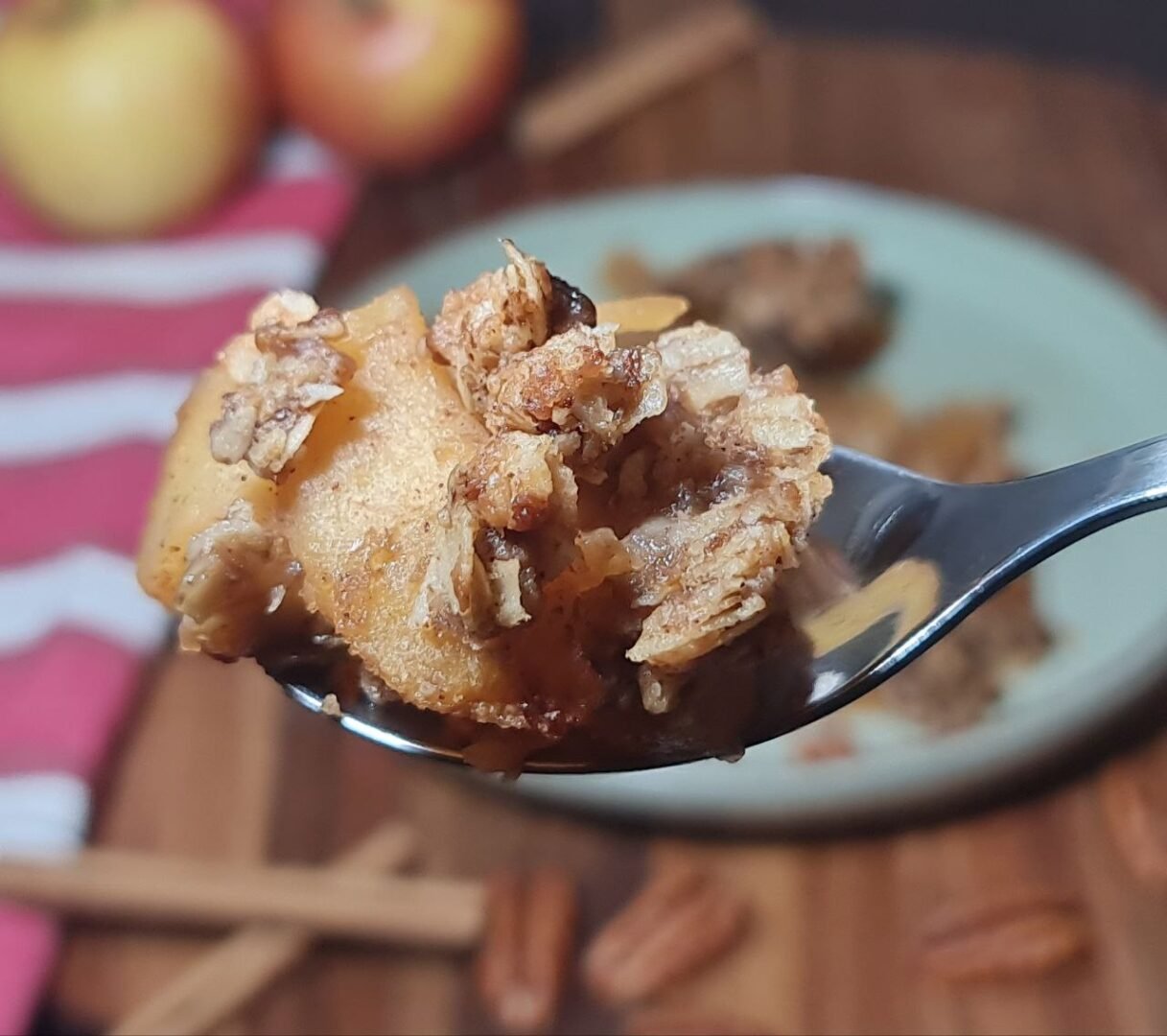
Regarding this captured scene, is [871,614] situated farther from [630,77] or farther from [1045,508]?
[630,77]

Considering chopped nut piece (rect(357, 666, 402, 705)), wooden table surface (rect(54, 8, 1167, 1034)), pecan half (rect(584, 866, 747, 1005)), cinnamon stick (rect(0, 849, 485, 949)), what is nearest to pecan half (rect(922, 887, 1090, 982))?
wooden table surface (rect(54, 8, 1167, 1034))

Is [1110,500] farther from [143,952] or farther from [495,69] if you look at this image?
[495,69]

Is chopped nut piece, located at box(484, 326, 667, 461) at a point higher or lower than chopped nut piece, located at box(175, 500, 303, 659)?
higher

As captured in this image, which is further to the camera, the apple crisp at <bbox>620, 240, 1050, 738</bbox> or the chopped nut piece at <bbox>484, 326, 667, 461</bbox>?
the apple crisp at <bbox>620, 240, 1050, 738</bbox>

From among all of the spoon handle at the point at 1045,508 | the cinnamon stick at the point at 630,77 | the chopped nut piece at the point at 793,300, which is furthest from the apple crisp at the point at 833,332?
the spoon handle at the point at 1045,508

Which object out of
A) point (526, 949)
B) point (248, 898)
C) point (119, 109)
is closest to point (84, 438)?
point (119, 109)

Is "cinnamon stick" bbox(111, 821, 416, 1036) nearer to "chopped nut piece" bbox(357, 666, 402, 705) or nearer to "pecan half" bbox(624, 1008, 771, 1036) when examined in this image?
"pecan half" bbox(624, 1008, 771, 1036)

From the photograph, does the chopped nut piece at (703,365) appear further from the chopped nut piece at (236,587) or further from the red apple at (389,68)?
the red apple at (389,68)

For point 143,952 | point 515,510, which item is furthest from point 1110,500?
point 143,952
